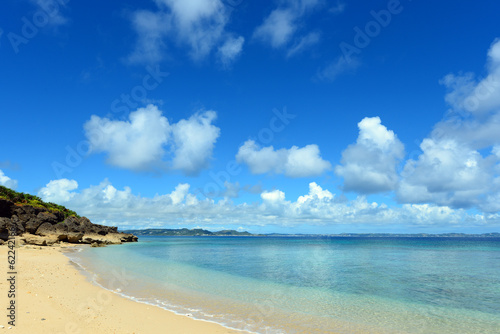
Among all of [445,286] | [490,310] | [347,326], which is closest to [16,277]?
[347,326]

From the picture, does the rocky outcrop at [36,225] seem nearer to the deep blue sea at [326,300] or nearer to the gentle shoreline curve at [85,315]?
the deep blue sea at [326,300]

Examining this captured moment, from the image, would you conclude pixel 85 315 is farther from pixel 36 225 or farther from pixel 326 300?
pixel 36 225

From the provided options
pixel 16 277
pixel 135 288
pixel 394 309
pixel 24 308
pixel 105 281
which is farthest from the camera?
pixel 105 281

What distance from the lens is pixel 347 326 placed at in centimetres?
1452

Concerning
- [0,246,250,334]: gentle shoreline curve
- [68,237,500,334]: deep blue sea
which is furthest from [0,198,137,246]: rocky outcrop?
[0,246,250,334]: gentle shoreline curve

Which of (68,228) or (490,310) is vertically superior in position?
(68,228)

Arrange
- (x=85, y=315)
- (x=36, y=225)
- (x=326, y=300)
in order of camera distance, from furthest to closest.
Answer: (x=36, y=225)
(x=326, y=300)
(x=85, y=315)

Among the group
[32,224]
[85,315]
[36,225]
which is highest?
[32,224]

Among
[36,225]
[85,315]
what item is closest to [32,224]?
[36,225]

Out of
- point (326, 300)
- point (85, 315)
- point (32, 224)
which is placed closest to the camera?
point (85, 315)

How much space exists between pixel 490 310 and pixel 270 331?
48.8 ft

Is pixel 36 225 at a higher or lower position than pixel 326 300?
higher

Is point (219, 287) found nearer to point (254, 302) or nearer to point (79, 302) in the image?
point (254, 302)

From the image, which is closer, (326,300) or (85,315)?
(85,315)
